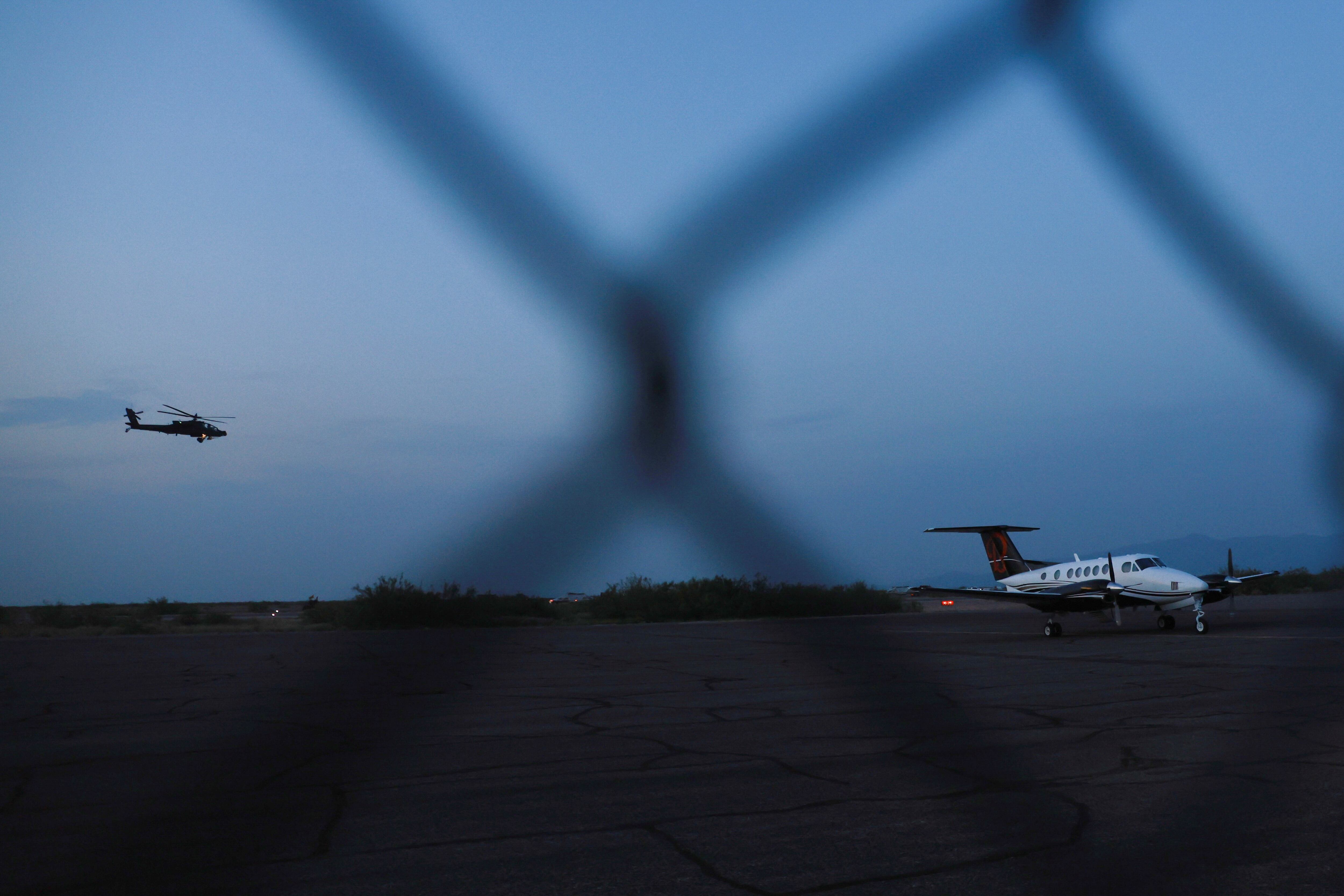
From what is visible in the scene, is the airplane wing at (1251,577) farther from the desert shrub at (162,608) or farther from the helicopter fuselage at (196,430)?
the desert shrub at (162,608)

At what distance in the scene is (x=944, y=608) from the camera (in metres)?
58.6

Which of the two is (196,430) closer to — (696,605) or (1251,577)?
(1251,577)

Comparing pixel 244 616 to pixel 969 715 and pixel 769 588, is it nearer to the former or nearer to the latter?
pixel 969 715

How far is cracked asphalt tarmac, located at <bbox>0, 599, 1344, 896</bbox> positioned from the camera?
5301 millimetres

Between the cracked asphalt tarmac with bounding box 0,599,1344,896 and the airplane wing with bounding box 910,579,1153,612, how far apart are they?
10490 mm

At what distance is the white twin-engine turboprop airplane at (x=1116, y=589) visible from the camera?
26.4 m

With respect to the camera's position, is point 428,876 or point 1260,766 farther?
point 1260,766

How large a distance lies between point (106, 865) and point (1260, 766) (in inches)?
319

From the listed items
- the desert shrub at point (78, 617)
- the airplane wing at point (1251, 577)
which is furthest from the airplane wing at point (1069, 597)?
the desert shrub at point (78, 617)

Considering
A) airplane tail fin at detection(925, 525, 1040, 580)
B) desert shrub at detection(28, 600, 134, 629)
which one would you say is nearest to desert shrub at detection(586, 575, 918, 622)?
airplane tail fin at detection(925, 525, 1040, 580)

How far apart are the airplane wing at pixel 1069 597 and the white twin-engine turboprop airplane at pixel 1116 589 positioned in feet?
0.06

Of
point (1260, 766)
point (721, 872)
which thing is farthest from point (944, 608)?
point (721, 872)

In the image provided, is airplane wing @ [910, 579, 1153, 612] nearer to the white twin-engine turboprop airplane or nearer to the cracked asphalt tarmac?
the white twin-engine turboprop airplane

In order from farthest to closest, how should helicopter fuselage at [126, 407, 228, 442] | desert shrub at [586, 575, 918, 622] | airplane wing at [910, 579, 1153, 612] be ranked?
desert shrub at [586, 575, 918, 622]
airplane wing at [910, 579, 1153, 612]
helicopter fuselage at [126, 407, 228, 442]
